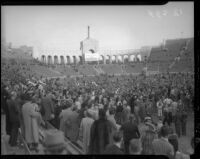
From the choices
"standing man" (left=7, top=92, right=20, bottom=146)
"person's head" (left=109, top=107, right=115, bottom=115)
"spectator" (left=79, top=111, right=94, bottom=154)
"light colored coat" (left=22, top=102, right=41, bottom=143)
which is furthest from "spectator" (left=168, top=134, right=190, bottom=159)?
"standing man" (left=7, top=92, right=20, bottom=146)

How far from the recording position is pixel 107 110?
252 inches

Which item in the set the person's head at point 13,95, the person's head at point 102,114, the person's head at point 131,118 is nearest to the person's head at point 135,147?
the person's head at point 131,118

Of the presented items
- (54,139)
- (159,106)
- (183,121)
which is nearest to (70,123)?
(54,139)

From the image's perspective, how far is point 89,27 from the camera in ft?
21.1

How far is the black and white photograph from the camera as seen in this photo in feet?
20.6

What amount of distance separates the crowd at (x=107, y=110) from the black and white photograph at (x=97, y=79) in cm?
2

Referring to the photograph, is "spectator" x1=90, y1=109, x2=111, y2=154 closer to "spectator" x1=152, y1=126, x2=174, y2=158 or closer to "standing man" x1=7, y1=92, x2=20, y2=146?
"spectator" x1=152, y1=126, x2=174, y2=158

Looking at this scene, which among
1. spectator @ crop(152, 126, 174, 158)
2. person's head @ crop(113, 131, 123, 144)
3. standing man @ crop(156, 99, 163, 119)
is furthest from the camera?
standing man @ crop(156, 99, 163, 119)

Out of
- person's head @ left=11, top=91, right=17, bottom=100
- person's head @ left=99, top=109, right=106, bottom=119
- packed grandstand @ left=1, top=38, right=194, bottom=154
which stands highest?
packed grandstand @ left=1, top=38, right=194, bottom=154

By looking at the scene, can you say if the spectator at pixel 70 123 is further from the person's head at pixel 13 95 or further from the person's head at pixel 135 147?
the person's head at pixel 135 147

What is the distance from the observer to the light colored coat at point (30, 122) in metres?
6.30

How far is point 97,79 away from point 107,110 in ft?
2.09

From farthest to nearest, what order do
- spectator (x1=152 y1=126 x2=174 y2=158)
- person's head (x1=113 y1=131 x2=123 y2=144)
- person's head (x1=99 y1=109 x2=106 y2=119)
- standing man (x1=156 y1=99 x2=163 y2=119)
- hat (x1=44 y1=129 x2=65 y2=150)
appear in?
standing man (x1=156 y1=99 x2=163 y2=119) < person's head (x1=99 y1=109 x2=106 y2=119) < hat (x1=44 y1=129 x2=65 y2=150) < spectator (x1=152 y1=126 x2=174 y2=158) < person's head (x1=113 y1=131 x2=123 y2=144)

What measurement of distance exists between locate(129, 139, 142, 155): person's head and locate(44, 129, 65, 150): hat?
1.27m
